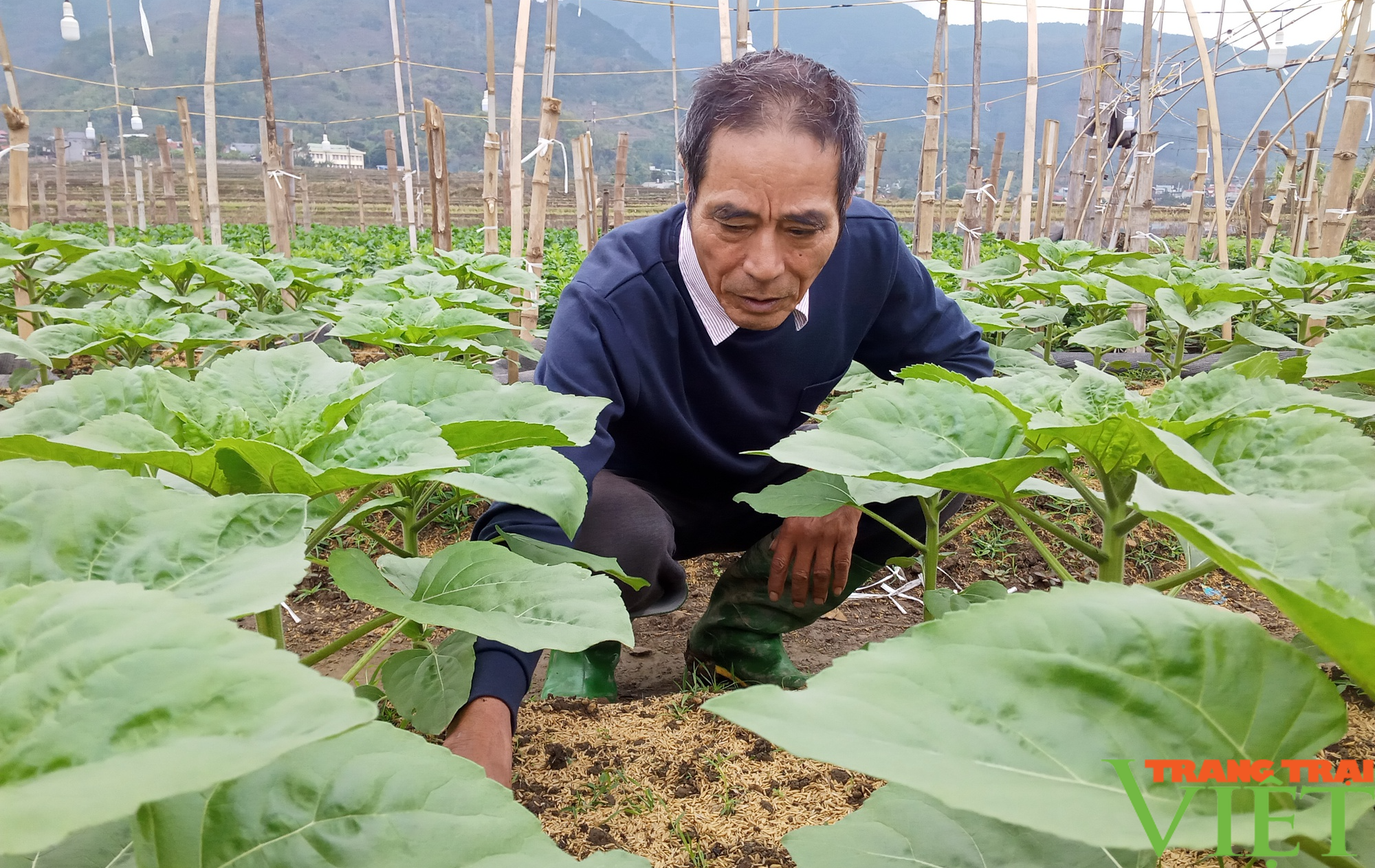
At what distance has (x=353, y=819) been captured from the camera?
0.68 m

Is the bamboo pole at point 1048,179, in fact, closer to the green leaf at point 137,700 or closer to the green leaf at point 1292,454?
the green leaf at point 1292,454

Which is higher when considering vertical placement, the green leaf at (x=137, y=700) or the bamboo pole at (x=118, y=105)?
the bamboo pole at (x=118, y=105)

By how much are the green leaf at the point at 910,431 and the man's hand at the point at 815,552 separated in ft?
2.51

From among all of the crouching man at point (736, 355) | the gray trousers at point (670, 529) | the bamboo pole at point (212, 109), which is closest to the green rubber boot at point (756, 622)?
the crouching man at point (736, 355)

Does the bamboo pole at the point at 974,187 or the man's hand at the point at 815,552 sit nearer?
the man's hand at the point at 815,552

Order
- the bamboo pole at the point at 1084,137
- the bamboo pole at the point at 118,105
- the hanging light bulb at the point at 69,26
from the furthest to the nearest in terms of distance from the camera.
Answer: the bamboo pole at the point at 118,105 < the hanging light bulb at the point at 69,26 < the bamboo pole at the point at 1084,137

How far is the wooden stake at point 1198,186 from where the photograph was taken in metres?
6.71

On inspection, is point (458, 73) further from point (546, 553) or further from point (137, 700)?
point (137, 700)

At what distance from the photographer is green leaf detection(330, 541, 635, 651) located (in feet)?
3.41

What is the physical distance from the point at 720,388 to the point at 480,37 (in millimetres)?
110124

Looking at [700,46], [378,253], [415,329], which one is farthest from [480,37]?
[415,329]

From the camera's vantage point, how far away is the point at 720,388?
2.24 meters

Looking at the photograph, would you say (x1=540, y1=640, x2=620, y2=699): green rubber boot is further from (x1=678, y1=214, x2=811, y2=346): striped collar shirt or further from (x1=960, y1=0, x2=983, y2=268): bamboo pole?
(x1=960, y1=0, x2=983, y2=268): bamboo pole

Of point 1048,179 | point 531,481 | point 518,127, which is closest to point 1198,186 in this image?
point 1048,179
